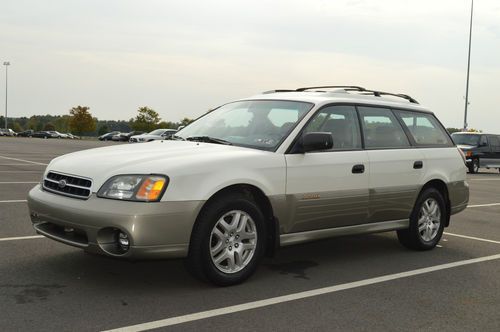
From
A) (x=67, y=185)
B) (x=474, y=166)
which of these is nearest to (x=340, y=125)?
(x=67, y=185)

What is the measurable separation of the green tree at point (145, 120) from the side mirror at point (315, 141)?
106m

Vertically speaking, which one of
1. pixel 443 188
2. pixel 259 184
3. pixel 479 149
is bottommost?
pixel 443 188

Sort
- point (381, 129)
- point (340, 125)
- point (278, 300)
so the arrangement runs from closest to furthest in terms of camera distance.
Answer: point (278, 300) < point (340, 125) < point (381, 129)

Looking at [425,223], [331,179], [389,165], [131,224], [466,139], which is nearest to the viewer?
[131,224]

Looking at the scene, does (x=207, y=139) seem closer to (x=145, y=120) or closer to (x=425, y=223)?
(x=425, y=223)

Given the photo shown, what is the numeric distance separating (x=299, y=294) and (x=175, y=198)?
1267mm

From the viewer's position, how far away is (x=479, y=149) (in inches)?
973

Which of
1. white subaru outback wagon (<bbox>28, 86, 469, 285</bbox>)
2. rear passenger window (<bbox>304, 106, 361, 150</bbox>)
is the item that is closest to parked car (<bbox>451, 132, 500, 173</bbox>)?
white subaru outback wagon (<bbox>28, 86, 469, 285</bbox>)

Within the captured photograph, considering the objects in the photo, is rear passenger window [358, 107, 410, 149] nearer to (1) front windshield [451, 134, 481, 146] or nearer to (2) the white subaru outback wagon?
(2) the white subaru outback wagon

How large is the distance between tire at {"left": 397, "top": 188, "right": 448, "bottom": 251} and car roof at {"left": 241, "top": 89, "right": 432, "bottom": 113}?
3.46 ft

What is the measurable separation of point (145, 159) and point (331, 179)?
1823 mm

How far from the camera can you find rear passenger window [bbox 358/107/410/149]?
20.3 ft

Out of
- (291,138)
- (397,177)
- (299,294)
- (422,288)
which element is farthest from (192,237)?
(397,177)

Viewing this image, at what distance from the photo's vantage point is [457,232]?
8.26 meters
